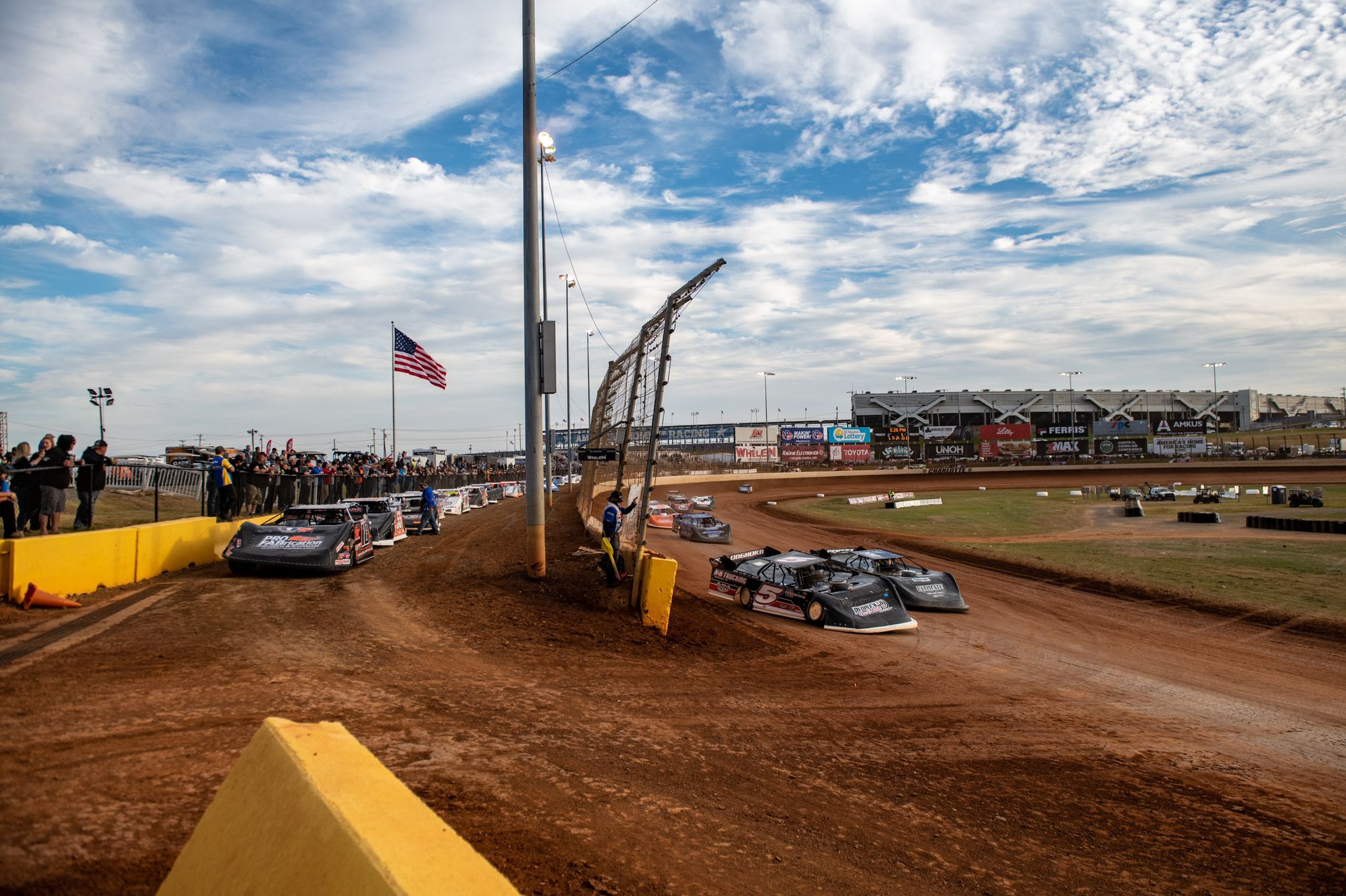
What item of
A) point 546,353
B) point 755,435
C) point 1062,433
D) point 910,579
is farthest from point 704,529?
point 1062,433

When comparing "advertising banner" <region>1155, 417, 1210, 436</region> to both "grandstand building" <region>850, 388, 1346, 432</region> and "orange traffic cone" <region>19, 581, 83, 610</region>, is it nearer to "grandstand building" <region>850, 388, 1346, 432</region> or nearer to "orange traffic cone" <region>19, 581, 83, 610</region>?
"grandstand building" <region>850, 388, 1346, 432</region>

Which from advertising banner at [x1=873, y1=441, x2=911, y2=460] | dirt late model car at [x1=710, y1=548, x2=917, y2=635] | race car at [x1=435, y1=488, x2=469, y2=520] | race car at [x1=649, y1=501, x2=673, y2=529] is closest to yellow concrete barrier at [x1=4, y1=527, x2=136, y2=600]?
dirt late model car at [x1=710, y1=548, x2=917, y2=635]

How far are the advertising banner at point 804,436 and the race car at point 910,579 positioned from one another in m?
74.5

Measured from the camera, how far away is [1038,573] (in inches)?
819

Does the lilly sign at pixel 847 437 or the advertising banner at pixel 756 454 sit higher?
the lilly sign at pixel 847 437

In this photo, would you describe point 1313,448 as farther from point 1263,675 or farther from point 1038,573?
point 1263,675

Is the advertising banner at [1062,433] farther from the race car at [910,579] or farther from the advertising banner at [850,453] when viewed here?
the race car at [910,579]

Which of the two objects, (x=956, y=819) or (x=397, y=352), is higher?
(x=397, y=352)

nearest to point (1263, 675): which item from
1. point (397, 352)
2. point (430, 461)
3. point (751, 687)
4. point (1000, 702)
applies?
point (1000, 702)

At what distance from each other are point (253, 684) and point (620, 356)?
1099cm

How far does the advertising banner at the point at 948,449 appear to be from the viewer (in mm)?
88688

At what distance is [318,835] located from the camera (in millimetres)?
2424

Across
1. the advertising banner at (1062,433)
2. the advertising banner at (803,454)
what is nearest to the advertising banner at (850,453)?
the advertising banner at (803,454)

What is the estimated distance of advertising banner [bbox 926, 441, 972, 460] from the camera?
291ft
